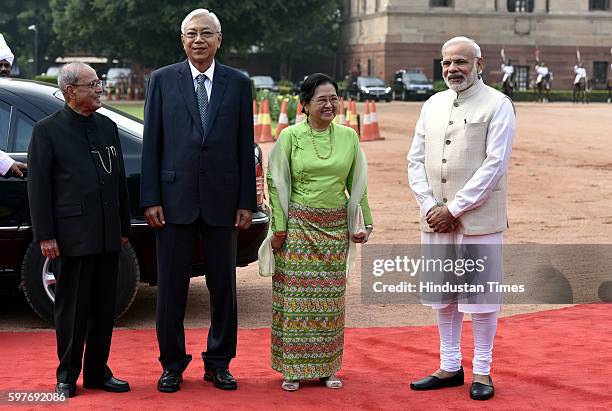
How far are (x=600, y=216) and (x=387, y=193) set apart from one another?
3408 millimetres

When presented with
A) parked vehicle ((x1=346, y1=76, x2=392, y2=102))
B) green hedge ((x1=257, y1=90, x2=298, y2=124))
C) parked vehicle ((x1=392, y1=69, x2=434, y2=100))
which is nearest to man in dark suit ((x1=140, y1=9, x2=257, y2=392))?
green hedge ((x1=257, y1=90, x2=298, y2=124))

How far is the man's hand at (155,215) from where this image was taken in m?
6.48

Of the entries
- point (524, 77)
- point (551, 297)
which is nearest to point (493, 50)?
point (524, 77)

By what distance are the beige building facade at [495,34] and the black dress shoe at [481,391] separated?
2376 inches

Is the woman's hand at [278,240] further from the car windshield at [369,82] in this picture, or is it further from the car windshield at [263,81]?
the car windshield at [263,81]

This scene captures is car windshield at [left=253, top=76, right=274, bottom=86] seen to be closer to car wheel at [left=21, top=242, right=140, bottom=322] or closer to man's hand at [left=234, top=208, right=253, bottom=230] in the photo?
car wheel at [left=21, top=242, right=140, bottom=322]

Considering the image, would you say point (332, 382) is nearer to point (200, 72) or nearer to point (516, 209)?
point (200, 72)

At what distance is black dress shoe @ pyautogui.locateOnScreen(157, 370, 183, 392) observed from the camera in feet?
21.1

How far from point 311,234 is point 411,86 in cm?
5361

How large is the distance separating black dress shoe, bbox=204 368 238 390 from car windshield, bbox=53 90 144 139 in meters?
2.38

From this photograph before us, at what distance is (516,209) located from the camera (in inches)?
595

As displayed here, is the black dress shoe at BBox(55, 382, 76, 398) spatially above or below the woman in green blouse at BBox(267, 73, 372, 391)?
below

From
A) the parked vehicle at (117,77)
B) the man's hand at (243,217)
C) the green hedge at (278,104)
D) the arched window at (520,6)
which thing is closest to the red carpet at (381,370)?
the man's hand at (243,217)

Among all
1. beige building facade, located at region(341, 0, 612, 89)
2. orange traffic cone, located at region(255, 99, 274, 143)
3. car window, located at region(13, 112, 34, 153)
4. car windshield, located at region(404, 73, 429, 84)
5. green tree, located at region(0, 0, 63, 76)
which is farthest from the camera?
green tree, located at region(0, 0, 63, 76)
